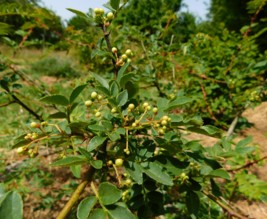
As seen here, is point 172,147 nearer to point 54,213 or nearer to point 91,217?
point 91,217

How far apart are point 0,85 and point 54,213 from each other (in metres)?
1.18

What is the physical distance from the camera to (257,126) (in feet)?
10.5

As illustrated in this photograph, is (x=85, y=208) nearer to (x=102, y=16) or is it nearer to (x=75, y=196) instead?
(x=75, y=196)

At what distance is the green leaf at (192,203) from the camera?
817mm

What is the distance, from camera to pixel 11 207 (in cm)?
47

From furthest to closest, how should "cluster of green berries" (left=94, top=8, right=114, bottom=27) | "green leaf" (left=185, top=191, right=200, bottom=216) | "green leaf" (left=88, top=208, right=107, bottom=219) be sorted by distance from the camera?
"green leaf" (left=185, top=191, right=200, bottom=216) → "cluster of green berries" (left=94, top=8, right=114, bottom=27) → "green leaf" (left=88, top=208, right=107, bottom=219)

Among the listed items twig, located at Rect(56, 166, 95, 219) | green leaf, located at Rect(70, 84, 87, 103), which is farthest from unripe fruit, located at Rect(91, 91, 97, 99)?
twig, located at Rect(56, 166, 95, 219)

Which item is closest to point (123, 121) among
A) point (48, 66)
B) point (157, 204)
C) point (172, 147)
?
point (172, 147)

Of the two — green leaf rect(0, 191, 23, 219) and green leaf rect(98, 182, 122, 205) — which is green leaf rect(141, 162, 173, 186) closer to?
green leaf rect(98, 182, 122, 205)

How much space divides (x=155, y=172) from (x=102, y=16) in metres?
0.37

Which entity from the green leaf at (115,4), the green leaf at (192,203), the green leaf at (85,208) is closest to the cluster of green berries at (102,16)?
the green leaf at (115,4)

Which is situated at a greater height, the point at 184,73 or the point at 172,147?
the point at 172,147

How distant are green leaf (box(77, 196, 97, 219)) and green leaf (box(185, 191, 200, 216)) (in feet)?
1.09

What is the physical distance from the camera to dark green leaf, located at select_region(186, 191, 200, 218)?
82 cm
